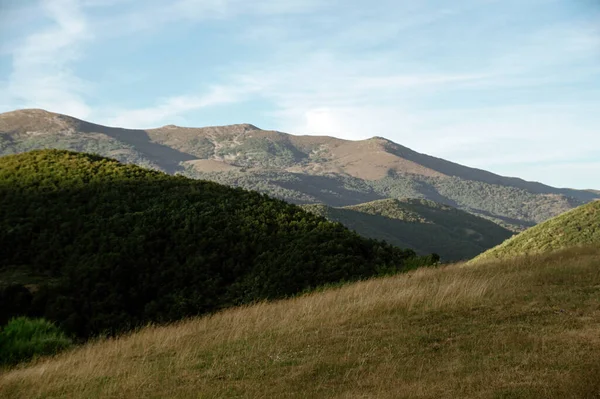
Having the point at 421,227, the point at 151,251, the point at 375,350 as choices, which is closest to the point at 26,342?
the point at 151,251

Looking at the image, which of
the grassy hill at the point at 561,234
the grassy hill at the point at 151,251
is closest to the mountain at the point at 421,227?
the grassy hill at the point at 561,234

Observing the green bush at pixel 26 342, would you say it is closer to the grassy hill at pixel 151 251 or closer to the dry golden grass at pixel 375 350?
the dry golden grass at pixel 375 350

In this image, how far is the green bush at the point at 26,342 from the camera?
1393cm

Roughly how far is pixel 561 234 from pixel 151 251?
→ 27.9 metres

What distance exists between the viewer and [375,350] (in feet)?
34.4

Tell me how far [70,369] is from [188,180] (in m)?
19.7

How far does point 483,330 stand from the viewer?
36.4 ft

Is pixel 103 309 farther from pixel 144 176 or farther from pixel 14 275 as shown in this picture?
pixel 144 176

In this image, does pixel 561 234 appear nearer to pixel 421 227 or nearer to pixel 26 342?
pixel 26 342

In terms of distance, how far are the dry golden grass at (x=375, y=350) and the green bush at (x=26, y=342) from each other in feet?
4.26

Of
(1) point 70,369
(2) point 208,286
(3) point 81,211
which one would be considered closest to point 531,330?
(1) point 70,369

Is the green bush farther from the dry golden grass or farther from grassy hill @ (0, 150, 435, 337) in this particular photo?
grassy hill @ (0, 150, 435, 337)

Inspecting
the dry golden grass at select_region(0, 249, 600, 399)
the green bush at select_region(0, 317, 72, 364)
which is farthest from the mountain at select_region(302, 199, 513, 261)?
the green bush at select_region(0, 317, 72, 364)

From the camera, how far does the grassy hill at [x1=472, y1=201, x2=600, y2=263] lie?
36.3m
